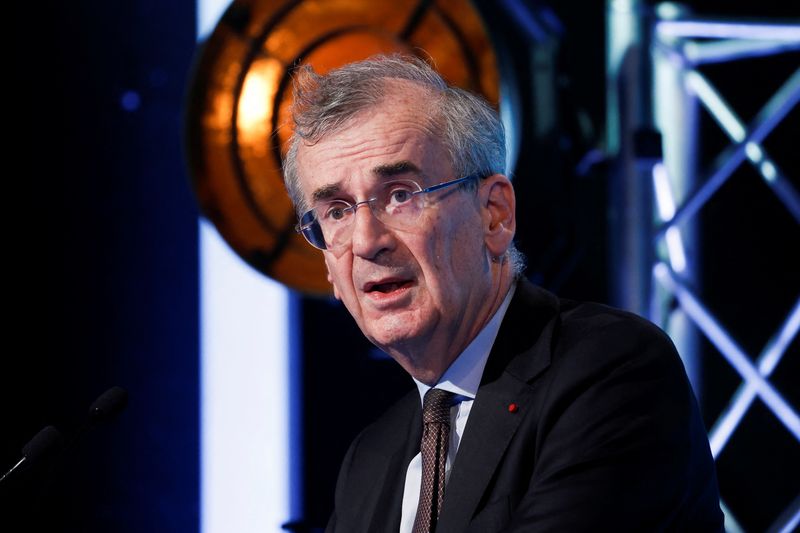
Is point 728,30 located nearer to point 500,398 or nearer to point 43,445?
point 500,398

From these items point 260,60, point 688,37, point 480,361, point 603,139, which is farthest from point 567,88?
point 480,361

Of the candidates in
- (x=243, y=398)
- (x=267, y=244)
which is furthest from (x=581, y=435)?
(x=243, y=398)

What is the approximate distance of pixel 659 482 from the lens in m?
1.39

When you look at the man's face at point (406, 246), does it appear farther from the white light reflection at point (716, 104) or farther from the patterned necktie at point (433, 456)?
the white light reflection at point (716, 104)

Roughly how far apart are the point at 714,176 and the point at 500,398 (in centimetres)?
131

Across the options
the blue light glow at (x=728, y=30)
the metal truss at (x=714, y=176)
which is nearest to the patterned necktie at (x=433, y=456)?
the metal truss at (x=714, y=176)

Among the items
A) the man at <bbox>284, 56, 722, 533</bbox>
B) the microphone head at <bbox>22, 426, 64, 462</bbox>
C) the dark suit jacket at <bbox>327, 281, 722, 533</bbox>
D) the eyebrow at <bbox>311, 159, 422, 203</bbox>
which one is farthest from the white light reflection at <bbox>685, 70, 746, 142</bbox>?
the microphone head at <bbox>22, 426, 64, 462</bbox>

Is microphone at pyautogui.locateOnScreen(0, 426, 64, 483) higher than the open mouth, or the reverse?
the open mouth

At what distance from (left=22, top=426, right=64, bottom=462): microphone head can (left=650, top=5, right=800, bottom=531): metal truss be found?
1.62 metres

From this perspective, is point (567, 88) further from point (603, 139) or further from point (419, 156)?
point (419, 156)

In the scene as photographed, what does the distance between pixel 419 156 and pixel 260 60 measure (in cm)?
81

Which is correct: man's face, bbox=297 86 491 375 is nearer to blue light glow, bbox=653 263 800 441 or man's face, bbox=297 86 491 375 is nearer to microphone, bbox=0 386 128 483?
microphone, bbox=0 386 128 483

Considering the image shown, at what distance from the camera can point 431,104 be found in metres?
1.72

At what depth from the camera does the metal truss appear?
2.59 m
